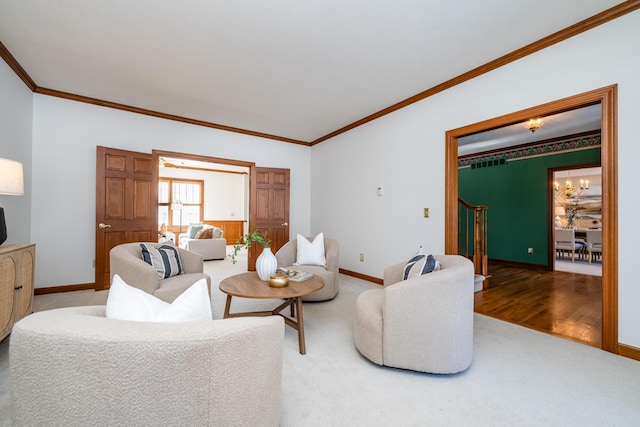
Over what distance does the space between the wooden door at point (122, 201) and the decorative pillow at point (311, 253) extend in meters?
2.27

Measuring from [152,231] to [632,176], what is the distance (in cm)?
533

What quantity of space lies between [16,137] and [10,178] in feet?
5.50

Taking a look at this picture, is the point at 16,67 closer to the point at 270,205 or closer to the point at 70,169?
the point at 70,169

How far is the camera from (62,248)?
378 centimetres

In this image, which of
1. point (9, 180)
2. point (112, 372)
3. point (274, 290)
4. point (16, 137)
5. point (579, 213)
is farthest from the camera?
point (579, 213)


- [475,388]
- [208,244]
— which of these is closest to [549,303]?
[475,388]

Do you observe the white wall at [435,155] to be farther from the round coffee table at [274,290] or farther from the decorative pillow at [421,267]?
the round coffee table at [274,290]

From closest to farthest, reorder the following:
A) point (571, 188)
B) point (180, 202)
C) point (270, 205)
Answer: point (270, 205) < point (571, 188) < point (180, 202)

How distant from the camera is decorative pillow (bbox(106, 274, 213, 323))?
1000 mm

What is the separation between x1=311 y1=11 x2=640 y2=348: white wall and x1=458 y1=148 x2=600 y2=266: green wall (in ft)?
12.0

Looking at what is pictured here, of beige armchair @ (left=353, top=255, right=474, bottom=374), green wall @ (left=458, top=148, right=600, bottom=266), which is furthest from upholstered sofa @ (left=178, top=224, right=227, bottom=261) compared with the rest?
green wall @ (left=458, top=148, right=600, bottom=266)

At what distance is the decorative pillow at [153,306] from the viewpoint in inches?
39.4

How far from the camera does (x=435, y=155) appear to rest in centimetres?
351

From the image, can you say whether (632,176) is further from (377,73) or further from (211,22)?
(211,22)
